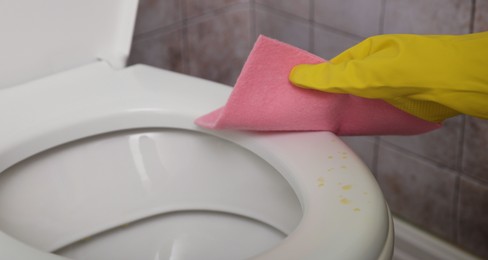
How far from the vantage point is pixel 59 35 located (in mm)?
982

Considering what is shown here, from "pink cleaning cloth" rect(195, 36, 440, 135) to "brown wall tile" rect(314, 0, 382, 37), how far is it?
1.38ft

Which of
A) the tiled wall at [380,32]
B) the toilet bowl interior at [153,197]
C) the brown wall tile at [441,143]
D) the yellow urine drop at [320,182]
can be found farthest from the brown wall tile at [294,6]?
the yellow urine drop at [320,182]

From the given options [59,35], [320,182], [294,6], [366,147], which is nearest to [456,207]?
[366,147]

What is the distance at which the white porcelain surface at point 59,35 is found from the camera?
Answer: 933 mm

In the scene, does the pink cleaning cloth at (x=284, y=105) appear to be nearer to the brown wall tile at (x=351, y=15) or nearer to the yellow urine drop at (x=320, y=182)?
the yellow urine drop at (x=320, y=182)

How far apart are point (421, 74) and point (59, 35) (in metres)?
0.48

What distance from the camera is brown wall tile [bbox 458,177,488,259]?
118 cm

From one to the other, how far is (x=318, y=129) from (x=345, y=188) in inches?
4.8

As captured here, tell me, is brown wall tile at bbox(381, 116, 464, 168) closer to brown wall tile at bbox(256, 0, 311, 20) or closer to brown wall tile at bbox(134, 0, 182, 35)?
brown wall tile at bbox(256, 0, 311, 20)

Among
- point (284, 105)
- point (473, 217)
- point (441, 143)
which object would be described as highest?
point (284, 105)

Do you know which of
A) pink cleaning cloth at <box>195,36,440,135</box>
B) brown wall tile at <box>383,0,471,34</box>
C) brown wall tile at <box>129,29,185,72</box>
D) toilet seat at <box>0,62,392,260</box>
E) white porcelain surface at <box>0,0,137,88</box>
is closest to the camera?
toilet seat at <box>0,62,392,260</box>

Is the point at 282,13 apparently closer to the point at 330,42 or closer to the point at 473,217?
the point at 330,42

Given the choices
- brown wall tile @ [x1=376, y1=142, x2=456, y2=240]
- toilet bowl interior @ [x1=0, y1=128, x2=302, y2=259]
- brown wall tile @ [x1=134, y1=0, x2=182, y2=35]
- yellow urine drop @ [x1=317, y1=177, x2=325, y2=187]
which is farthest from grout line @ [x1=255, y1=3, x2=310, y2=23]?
yellow urine drop @ [x1=317, y1=177, x2=325, y2=187]

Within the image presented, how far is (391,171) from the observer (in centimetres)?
131
